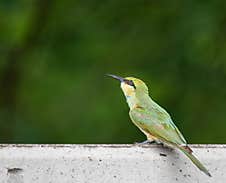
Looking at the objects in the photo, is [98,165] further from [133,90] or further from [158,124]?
[133,90]

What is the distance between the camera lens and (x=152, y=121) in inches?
176

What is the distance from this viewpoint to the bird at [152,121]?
4.08 m

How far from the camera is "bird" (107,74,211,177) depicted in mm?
4078

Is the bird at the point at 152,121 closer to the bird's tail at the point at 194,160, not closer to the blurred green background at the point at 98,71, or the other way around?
the bird's tail at the point at 194,160

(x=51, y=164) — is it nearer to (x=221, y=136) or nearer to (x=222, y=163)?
(x=222, y=163)

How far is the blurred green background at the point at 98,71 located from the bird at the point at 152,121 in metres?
3.65

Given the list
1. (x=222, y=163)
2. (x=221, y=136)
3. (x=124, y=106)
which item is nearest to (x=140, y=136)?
(x=124, y=106)

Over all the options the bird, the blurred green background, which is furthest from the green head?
the blurred green background

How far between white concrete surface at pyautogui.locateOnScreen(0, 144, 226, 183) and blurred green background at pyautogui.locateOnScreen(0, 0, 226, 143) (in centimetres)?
464

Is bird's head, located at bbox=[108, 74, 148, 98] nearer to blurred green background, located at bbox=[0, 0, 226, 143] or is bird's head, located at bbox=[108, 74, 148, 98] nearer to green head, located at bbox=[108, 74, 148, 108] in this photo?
green head, located at bbox=[108, 74, 148, 108]

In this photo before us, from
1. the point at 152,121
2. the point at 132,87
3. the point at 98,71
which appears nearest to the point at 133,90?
the point at 132,87

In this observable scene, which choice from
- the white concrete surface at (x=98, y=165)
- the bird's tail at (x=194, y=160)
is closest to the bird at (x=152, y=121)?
the bird's tail at (x=194, y=160)

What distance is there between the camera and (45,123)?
8.96 meters

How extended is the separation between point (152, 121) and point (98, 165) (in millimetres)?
718
